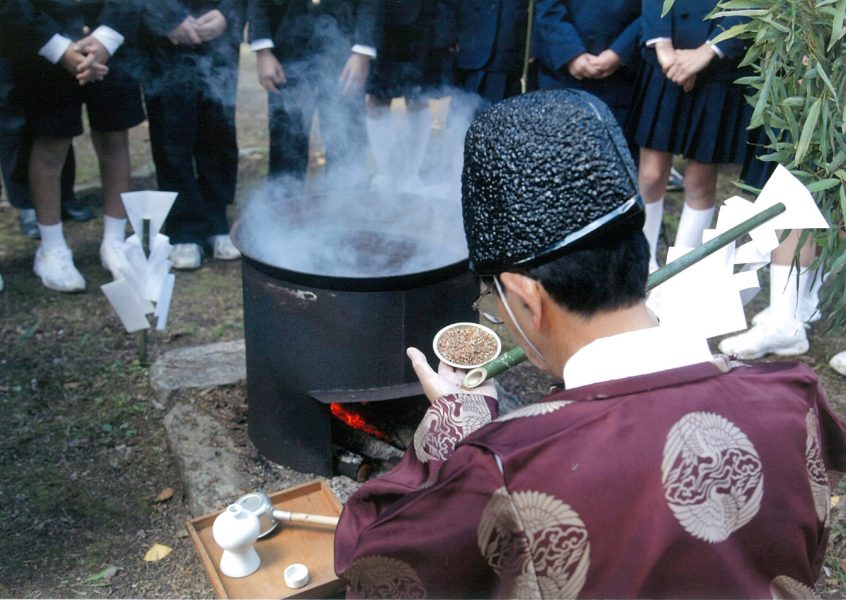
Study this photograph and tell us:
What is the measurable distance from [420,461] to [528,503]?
22.7 inches

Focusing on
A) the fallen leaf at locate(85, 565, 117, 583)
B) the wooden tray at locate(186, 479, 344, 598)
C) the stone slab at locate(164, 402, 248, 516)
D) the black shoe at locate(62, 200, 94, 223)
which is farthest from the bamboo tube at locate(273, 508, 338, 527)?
the black shoe at locate(62, 200, 94, 223)

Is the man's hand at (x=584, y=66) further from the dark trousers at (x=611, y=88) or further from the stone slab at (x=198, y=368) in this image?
the stone slab at (x=198, y=368)

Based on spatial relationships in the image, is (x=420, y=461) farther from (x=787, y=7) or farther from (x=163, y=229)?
(x=163, y=229)

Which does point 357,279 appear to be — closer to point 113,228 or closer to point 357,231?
point 357,231

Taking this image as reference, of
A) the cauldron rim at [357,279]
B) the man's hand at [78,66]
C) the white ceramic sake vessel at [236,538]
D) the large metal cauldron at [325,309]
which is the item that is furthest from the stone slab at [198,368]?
→ the man's hand at [78,66]

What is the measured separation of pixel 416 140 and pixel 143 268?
3.10 m

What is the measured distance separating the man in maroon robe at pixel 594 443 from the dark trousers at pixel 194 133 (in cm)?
438

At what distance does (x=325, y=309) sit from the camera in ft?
9.88

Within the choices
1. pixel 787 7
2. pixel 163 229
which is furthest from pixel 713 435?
pixel 163 229

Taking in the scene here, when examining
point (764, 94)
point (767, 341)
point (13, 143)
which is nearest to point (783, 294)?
point (767, 341)

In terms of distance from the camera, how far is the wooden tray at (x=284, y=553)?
2781mm

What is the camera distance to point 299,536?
9.88 feet

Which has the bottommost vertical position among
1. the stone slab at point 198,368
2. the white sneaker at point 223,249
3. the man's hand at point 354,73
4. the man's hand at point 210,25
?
the white sneaker at point 223,249

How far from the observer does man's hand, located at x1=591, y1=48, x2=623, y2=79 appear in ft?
16.2
